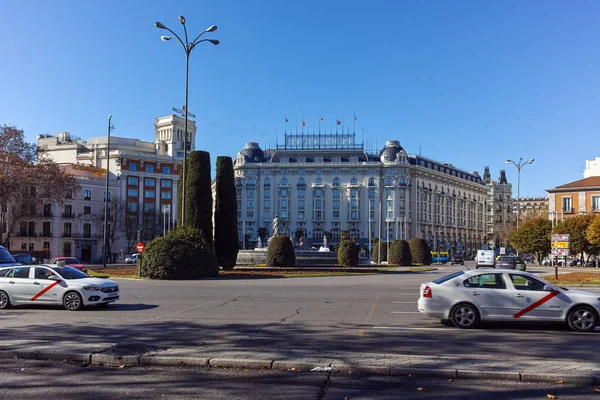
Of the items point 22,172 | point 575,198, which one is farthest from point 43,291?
point 575,198

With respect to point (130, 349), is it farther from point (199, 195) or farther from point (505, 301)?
point (199, 195)

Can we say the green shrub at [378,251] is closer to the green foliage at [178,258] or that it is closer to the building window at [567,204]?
the building window at [567,204]

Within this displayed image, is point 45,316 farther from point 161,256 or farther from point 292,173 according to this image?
point 292,173

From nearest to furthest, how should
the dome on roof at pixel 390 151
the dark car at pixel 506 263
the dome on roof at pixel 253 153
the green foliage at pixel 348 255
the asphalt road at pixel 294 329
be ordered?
the asphalt road at pixel 294 329
the dark car at pixel 506 263
the green foliage at pixel 348 255
the dome on roof at pixel 390 151
the dome on roof at pixel 253 153

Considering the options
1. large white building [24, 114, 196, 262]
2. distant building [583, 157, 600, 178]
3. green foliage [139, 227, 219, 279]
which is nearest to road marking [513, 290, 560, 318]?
green foliage [139, 227, 219, 279]

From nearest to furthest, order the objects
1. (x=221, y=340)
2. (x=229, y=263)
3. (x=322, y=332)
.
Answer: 1. (x=221, y=340)
2. (x=322, y=332)
3. (x=229, y=263)

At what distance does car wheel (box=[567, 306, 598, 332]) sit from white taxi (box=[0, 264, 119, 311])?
39.4ft

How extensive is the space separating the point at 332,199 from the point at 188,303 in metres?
106

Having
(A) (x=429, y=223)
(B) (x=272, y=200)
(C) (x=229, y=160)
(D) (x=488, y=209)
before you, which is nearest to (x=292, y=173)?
(B) (x=272, y=200)

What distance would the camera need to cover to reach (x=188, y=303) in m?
18.1

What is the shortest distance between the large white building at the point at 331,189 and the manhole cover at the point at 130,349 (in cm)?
11027

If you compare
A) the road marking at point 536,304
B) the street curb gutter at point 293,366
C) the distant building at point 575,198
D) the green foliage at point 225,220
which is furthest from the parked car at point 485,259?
the street curb gutter at point 293,366

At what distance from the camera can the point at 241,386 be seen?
25.9 ft

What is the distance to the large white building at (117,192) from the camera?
8319 centimetres
